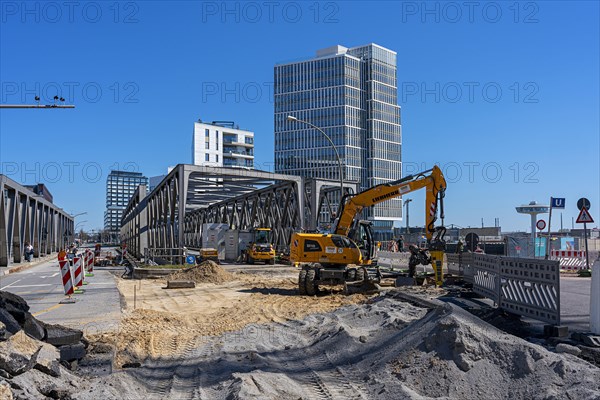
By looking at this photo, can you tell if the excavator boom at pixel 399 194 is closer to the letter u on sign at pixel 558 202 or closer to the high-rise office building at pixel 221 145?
the letter u on sign at pixel 558 202

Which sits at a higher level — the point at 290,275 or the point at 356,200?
the point at 356,200

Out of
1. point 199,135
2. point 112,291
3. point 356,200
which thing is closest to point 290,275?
point 356,200

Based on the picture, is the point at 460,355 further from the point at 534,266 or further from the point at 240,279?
the point at 240,279

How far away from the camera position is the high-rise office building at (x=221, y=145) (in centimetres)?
10850

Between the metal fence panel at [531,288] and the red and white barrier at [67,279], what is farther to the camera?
the red and white barrier at [67,279]

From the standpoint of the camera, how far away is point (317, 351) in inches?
359

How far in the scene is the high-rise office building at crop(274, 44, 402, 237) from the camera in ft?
382

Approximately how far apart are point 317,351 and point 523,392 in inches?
151

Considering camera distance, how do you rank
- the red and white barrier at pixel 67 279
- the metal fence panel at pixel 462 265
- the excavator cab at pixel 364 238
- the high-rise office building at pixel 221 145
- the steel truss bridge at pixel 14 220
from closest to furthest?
the red and white barrier at pixel 67 279 < the metal fence panel at pixel 462 265 < the excavator cab at pixel 364 238 < the steel truss bridge at pixel 14 220 < the high-rise office building at pixel 221 145

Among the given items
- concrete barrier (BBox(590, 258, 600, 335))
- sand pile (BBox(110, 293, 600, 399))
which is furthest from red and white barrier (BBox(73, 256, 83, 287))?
concrete barrier (BBox(590, 258, 600, 335))

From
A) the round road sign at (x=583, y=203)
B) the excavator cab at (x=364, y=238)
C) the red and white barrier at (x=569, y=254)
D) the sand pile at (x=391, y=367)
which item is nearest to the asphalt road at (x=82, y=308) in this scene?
the sand pile at (x=391, y=367)

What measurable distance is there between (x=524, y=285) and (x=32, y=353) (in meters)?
8.15

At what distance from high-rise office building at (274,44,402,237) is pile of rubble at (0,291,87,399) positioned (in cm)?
10456

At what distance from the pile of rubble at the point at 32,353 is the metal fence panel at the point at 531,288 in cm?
736
